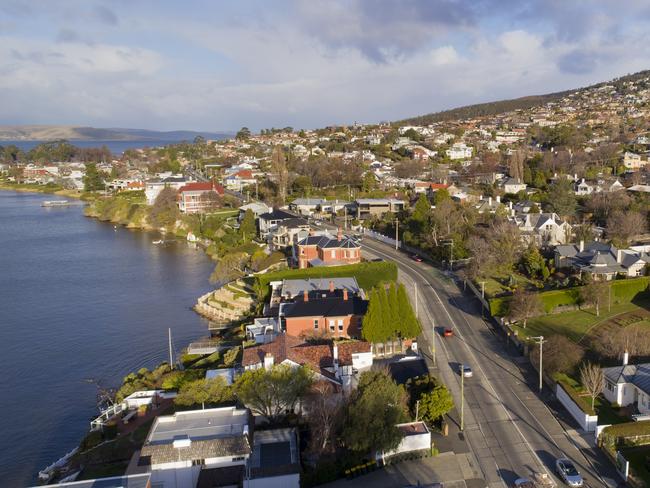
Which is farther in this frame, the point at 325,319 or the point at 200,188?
the point at 200,188

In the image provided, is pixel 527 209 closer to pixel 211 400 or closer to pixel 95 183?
pixel 211 400

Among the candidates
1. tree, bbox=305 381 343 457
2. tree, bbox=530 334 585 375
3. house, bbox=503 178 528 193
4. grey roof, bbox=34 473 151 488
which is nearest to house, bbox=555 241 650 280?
tree, bbox=530 334 585 375

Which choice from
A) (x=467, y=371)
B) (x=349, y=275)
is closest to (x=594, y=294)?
(x=467, y=371)

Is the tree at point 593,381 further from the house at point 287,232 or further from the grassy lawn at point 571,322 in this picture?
Answer: the house at point 287,232

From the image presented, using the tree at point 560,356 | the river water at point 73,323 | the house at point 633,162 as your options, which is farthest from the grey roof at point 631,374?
the house at point 633,162

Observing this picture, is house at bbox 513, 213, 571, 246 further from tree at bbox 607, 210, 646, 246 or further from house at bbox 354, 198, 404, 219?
house at bbox 354, 198, 404, 219

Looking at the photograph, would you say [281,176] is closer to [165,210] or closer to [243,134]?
[165,210]
